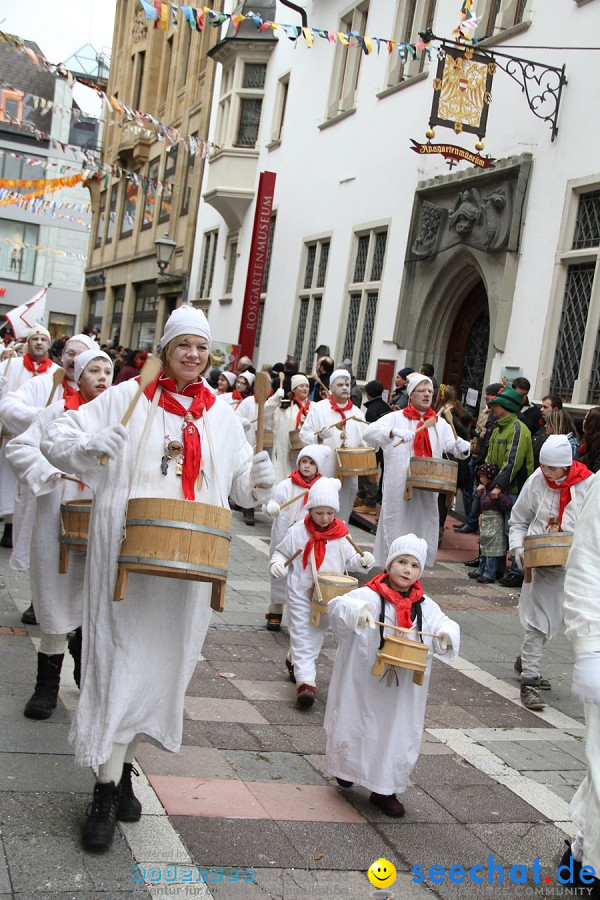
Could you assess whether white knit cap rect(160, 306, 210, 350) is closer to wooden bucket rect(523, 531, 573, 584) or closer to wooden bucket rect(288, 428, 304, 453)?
wooden bucket rect(523, 531, 573, 584)

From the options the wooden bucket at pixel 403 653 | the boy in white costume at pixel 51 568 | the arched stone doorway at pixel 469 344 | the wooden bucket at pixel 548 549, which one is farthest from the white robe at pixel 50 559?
the arched stone doorway at pixel 469 344

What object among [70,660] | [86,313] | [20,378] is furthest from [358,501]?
[86,313]

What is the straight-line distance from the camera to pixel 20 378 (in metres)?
9.77

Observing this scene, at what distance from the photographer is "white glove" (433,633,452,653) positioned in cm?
503

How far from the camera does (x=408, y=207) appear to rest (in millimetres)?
17047

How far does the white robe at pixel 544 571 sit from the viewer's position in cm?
743

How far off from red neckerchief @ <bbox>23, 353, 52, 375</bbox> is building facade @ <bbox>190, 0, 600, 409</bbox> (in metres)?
6.01

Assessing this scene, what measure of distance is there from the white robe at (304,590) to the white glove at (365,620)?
1744mm

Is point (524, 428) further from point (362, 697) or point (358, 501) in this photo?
point (362, 697)

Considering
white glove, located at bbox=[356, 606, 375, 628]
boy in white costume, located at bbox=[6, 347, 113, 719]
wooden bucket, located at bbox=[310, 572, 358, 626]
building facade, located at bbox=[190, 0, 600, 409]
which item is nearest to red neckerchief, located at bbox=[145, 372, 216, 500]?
white glove, located at bbox=[356, 606, 375, 628]

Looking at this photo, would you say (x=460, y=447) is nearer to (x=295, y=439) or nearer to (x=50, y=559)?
(x=295, y=439)

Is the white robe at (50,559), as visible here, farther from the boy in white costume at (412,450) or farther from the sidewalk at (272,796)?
the boy in white costume at (412,450)

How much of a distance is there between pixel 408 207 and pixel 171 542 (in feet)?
45.5

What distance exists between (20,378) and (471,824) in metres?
6.28
